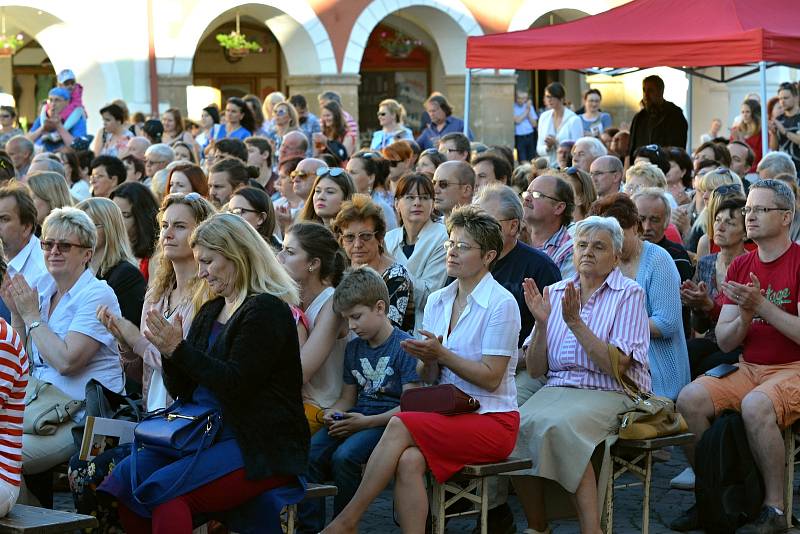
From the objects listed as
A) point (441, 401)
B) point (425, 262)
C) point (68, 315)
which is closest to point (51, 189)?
point (68, 315)

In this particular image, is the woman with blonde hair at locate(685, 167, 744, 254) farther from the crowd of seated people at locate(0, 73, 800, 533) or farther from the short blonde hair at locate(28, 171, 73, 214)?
the short blonde hair at locate(28, 171, 73, 214)

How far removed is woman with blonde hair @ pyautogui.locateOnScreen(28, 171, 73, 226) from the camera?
331 inches

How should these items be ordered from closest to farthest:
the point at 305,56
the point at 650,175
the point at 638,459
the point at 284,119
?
the point at 638,459
the point at 650,175
the point at 284,119
the point at 305,56

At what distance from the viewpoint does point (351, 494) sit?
579 centimetres

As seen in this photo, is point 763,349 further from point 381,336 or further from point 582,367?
point 381,336

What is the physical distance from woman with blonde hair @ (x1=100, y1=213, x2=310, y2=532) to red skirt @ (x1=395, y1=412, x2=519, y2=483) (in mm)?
627

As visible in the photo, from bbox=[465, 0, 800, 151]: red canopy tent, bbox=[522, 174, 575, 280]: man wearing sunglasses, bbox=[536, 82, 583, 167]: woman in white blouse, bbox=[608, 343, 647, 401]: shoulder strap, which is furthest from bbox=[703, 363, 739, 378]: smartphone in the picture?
bbox=[536, 82, 583, 167]: woman in white blouse

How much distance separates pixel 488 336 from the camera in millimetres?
5609

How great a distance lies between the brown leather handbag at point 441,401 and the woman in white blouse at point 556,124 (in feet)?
30.6

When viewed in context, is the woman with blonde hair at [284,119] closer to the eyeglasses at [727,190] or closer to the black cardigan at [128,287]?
the eyeglasses at [727,190]

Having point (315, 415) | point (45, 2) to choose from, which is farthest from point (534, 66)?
point (45, 2)

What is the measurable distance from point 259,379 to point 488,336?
1.12 meters

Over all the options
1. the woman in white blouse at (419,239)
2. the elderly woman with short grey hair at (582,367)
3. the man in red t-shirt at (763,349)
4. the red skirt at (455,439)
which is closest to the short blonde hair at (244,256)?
the red skirt at (455,439)

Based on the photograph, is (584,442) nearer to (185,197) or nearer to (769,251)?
(769,251)
